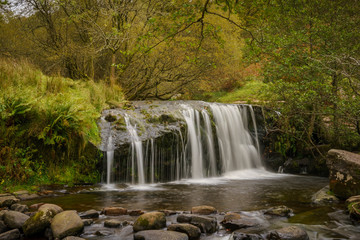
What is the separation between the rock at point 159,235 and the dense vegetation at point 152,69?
302 cm

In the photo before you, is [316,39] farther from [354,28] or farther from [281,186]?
[281,186]

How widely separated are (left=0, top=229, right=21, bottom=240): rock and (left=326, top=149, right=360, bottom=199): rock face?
6543mm

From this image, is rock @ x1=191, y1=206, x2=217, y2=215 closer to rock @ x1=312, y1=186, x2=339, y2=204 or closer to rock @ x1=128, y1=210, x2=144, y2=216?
rock @ x1=128, y1=210, x2=144, y2=216

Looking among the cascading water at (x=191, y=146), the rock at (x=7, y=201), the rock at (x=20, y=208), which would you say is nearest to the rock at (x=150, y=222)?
the rock at (x=20, y=208)

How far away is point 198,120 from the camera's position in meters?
11.5

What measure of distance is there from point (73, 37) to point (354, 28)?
476 inches

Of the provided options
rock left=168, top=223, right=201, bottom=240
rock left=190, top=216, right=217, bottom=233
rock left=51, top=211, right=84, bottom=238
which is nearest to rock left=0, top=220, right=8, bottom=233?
rock left=51, top=211, right=84, bottom=238

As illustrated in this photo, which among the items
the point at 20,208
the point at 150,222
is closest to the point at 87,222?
the point at 150,222

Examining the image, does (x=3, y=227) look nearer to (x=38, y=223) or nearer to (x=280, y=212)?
(x=38, y=223)

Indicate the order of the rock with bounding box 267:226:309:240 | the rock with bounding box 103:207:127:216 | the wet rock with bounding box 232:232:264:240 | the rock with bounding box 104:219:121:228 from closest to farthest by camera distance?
the rock with bounding box 267:226:309:240 < the wet rock with bounding box 232:232:264:240 < the rock with bounding box 104:219:121:228 < the rock with bounding box 103:207:127:216

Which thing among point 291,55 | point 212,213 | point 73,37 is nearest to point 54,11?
point 73,37

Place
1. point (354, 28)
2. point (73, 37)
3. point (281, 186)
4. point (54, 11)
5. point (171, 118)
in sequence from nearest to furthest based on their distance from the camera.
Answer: point (281, 186), point (354, 28), point (171, 118), point (54, 11), point (73, 37)

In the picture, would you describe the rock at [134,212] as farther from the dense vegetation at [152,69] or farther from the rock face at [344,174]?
the rock face at [344,174]

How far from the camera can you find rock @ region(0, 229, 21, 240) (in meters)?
4.31
